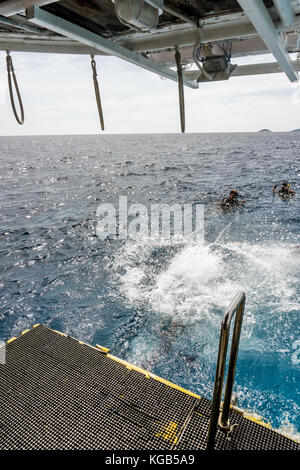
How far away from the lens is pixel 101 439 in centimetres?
354

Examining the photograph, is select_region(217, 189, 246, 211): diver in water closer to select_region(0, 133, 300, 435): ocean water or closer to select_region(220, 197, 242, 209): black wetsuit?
select_region(220, 197, 242, 209): black wetsuit

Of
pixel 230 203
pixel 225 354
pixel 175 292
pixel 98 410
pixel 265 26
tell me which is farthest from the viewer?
pixel 230 203

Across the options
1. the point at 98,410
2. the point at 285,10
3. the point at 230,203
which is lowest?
the point at 98,410

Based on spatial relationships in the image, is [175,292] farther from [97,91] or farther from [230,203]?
[230,203]

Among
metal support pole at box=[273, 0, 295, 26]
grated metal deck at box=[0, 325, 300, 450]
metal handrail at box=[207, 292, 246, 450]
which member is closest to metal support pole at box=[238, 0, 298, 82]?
metal support pole at box=[273, 0, 295, 26]

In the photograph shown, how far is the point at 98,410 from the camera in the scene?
394 centimetres

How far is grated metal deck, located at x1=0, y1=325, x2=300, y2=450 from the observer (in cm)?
350

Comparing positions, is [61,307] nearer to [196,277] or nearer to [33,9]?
[196,277]

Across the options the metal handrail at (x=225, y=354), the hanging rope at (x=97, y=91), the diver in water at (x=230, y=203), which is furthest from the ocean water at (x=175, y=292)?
the hanging rope at (x=97, y=91)

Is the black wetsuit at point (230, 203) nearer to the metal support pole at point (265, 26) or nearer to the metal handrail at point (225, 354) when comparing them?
the metal support pole at point (265, 26)

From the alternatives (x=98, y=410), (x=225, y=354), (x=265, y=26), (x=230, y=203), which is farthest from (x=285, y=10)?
(x=230, y=203)

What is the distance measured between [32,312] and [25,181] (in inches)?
1220

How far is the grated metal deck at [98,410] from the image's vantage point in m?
3.50

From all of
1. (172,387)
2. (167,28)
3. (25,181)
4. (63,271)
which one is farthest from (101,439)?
(25,181)
